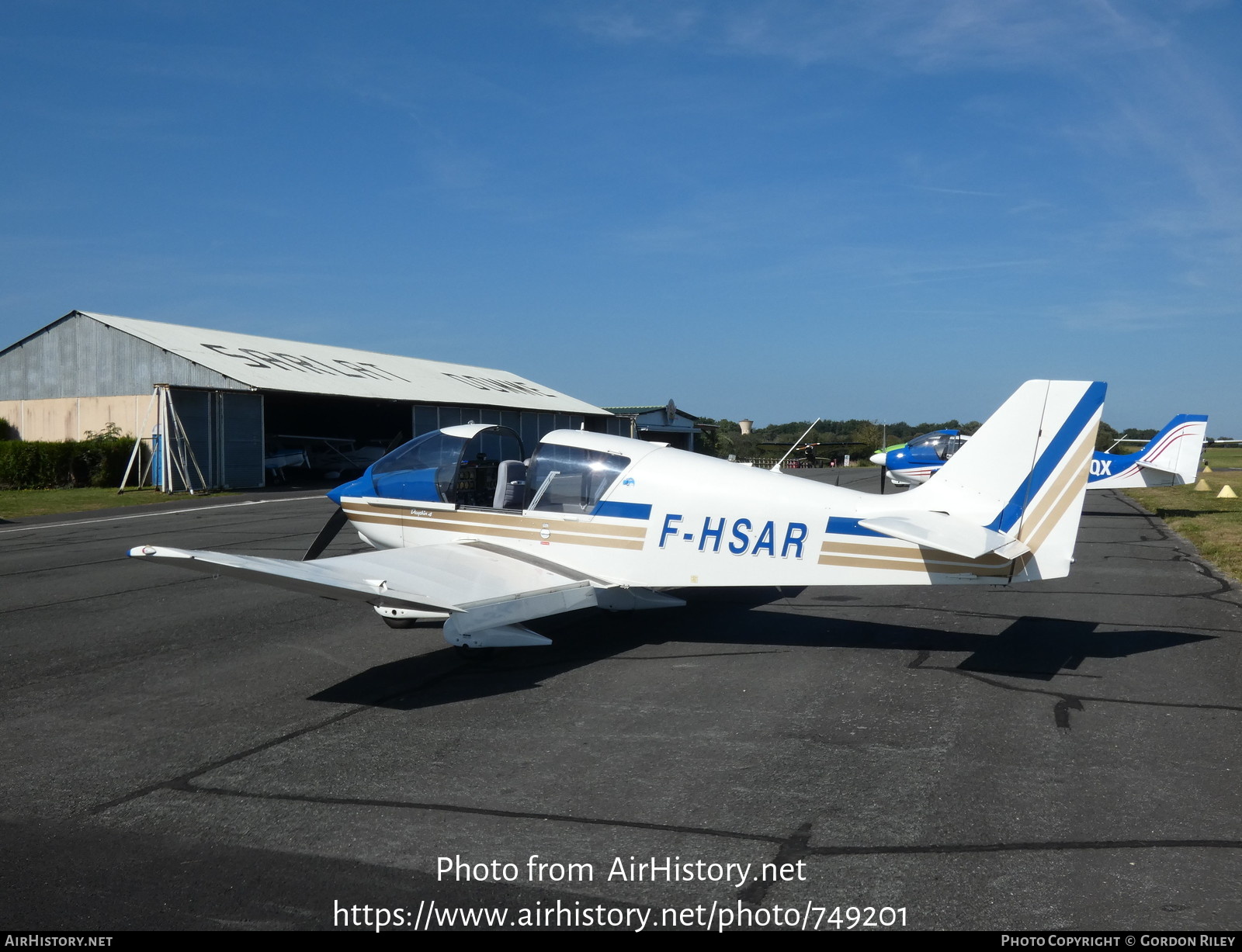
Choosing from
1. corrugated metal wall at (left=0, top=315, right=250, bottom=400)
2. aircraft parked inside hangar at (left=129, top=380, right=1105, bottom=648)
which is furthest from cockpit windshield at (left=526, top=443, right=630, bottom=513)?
corrugated metal wall at (left=0, top=315, right=250, bottom=400)

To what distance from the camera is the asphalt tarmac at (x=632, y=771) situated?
12.4ft

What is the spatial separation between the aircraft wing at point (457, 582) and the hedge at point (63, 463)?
27381 mm

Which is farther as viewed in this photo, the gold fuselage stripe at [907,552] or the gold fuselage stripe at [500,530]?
the gold fuselage stripe at [500,530]

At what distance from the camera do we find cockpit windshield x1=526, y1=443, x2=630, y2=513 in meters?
8.48

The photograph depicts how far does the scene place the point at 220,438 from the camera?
1236 inches

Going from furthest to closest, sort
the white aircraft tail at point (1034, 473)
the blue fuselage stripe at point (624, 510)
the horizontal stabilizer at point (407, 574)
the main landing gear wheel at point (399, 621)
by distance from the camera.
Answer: the blue fuselage stripe at point (624, 510)
the main landing gear wheel at point (399, 621)
the white aircraft tail at point (1034, 473)
the horizontal stabilizer at point (407, 574)

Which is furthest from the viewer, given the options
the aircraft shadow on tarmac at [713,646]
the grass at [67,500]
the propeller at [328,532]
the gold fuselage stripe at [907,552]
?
the grass at [67,500]

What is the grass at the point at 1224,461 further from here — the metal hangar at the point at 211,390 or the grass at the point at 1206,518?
the metal hangar at the point at 211,390

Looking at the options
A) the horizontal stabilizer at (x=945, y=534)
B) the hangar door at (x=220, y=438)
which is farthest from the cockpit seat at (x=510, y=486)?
the hangar door at (x=220, y=438)

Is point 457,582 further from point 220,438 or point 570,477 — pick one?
point 220,438

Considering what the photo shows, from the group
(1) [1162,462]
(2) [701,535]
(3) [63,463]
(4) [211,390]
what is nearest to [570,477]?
(2) [701,535]

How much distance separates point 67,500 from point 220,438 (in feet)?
17.9
